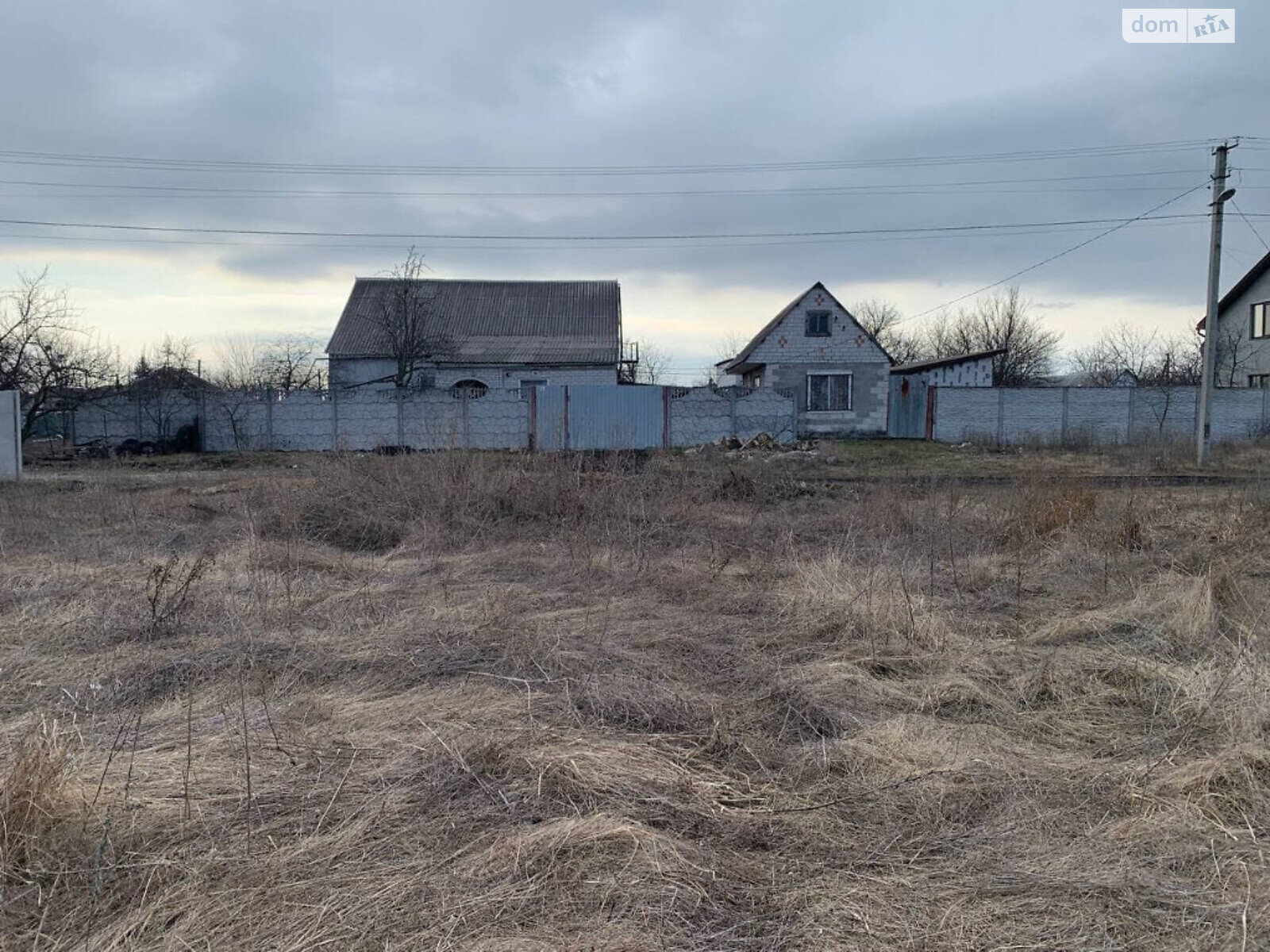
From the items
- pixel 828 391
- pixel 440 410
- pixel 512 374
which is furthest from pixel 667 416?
pixel 512 374

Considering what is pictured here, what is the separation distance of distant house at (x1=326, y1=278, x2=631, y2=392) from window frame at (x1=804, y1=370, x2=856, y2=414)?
7.47 meters

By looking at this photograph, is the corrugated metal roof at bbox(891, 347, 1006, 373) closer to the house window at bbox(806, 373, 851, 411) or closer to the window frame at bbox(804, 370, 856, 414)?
the window frame at bbox(804, 370, 856, 414)

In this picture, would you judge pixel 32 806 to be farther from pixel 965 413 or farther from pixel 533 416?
pixel 965 413

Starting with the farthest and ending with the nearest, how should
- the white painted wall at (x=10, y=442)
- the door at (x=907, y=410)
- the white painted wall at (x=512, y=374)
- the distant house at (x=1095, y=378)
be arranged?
the distant house at (x=1095, y=378) < the white painted wall at (x=512, y=374) < the door at (x=907, y=410) < the white painted wall at (x=10, y=442)

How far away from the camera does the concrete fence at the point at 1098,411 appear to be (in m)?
27.4

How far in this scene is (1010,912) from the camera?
234cm

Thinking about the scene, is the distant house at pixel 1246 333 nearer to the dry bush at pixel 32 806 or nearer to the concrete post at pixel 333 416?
the concrete post at pixel 333 416

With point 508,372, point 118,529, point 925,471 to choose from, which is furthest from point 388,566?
point 508,372

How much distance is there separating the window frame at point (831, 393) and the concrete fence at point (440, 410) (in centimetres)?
425

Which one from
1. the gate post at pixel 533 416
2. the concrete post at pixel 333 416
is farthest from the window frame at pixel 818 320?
the concrete post at pixel 333 416

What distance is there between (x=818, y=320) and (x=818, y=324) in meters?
0.17

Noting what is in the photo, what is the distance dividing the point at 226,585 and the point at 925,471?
1509 centimetres

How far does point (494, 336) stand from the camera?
33844 millimetres

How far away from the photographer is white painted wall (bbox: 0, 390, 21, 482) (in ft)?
49.8
